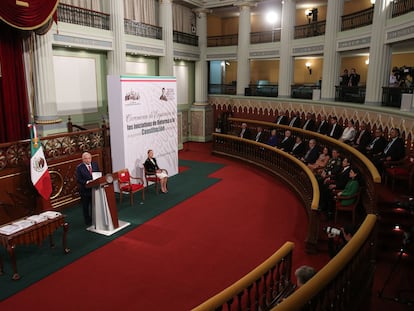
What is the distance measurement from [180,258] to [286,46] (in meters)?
11.8

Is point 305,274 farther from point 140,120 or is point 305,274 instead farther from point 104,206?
point 140,120

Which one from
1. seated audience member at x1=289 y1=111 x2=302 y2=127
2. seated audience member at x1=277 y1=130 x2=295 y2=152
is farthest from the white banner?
seated audience member at x1=289 y1=111 x2=302 y2=127

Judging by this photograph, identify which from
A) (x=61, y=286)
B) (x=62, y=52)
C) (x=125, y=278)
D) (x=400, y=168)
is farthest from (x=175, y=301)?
(x=62, y=52)

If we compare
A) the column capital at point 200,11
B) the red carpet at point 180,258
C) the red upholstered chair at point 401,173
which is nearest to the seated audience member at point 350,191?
the red upholstered chair at point 401,173

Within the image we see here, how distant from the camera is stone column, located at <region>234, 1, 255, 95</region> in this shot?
1609cm

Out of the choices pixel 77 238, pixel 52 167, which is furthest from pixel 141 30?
pixel 77 238

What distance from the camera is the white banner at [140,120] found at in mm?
8914

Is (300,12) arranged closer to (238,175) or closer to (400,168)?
(238,175)

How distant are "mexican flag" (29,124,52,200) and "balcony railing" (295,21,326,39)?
37.5ft

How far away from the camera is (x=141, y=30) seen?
45.3ft

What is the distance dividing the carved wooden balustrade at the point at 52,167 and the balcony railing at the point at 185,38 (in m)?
8.28

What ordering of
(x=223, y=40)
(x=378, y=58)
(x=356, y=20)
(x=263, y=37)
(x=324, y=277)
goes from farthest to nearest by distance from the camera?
(x=223, y=40), (x=263, y=37), (x=356, y=20), (x=378, y=58), (x=324, y=277)

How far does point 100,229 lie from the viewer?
700 centimetres

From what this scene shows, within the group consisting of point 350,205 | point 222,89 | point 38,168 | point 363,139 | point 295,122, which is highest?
point 222,89
